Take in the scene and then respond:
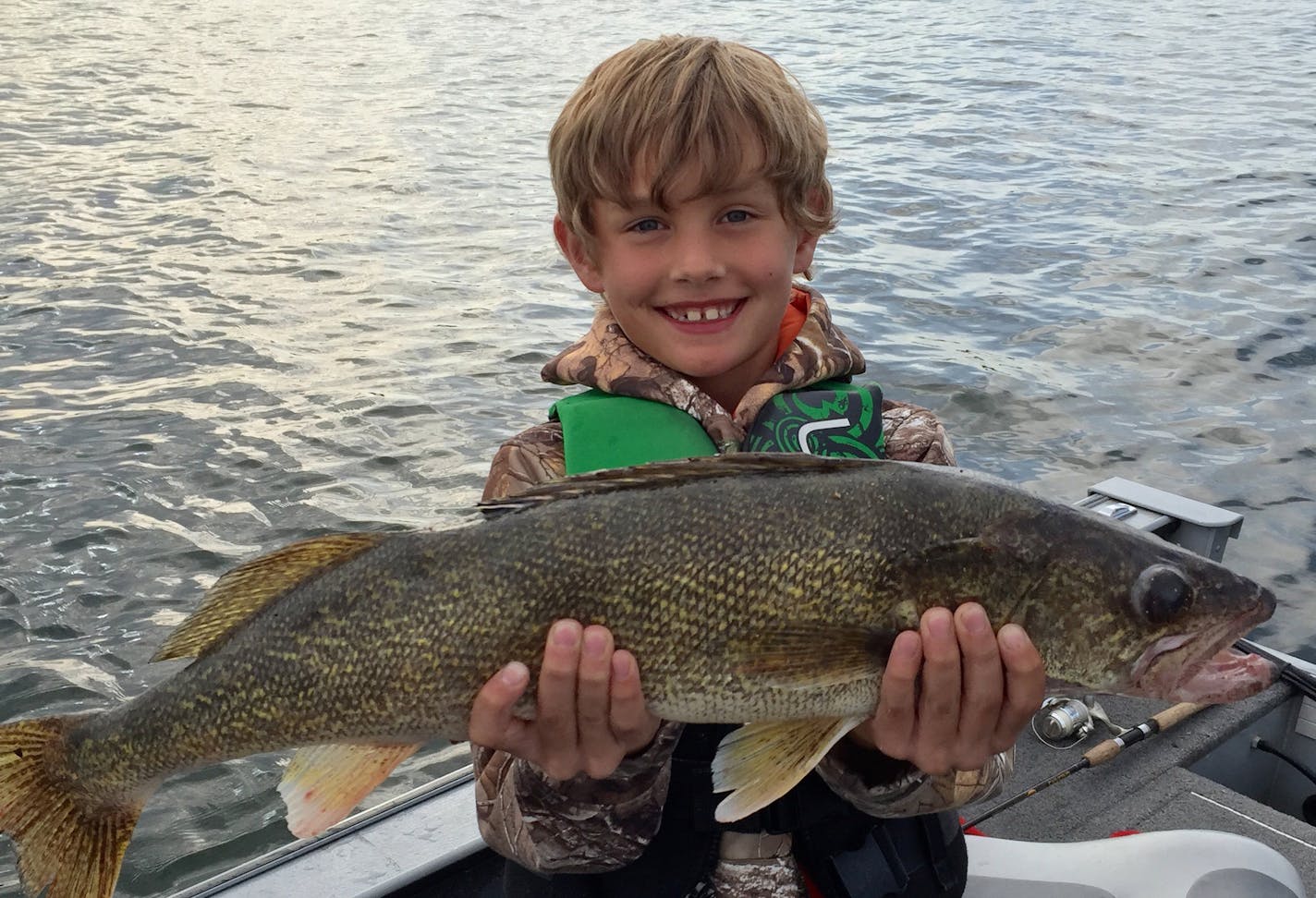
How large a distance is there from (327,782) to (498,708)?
504mm

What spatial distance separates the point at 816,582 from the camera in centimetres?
254

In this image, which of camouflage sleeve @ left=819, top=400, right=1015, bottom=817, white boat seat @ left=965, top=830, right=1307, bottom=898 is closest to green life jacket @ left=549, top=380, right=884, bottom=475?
camouflage sleeve @ left=819, top=400, right=1015, bottom=817

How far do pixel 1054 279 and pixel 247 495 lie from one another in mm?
8105

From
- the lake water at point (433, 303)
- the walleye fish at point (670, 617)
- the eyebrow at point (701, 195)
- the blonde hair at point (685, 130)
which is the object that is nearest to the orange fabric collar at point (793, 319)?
the blonde hair at point (685, 130)

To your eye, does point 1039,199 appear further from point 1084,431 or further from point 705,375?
point 705,375

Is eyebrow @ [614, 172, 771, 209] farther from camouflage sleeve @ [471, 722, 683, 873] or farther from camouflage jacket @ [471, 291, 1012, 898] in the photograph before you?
camouflage sleeve @ [471, 722, 683, 873]

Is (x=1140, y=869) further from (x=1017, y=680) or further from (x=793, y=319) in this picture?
(x=793, y=319)

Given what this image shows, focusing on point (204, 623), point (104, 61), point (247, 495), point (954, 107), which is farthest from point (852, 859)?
point (104, 61)

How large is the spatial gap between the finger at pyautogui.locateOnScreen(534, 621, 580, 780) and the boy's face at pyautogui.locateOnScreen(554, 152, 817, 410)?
977mm

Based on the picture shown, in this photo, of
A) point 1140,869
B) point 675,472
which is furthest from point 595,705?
point 1140,869

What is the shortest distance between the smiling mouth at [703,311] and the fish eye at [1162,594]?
3.89 feet

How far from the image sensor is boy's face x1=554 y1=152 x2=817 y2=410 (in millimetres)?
3109

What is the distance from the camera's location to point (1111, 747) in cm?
429

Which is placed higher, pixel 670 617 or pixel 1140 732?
pixel 670 617
